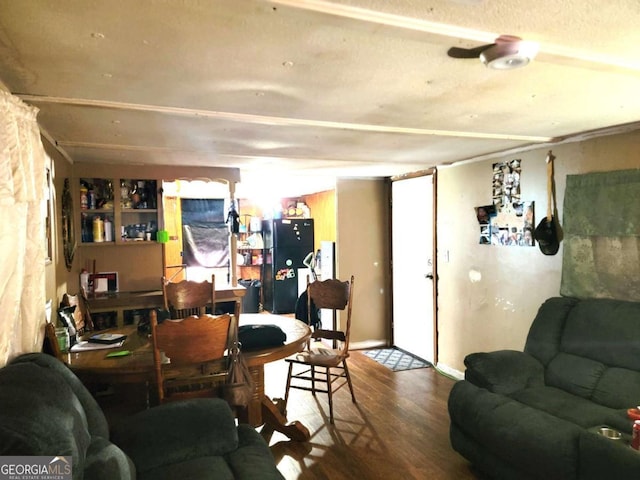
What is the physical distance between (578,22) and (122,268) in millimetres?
4058

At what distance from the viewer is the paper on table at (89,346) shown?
2.42 metres

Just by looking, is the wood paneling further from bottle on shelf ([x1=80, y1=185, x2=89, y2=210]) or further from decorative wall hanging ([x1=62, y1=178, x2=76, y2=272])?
decorative wall hanging ([x1=62, y1=178, x2=76, y2=272])

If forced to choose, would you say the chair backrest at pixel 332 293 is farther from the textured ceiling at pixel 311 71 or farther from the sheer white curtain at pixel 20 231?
the sheer white curtain at pixel 20 231

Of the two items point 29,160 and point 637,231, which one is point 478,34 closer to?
point 29,160

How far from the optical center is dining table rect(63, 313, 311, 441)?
7.05ft

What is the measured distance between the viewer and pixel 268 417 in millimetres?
2957

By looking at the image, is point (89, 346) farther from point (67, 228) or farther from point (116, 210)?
point (116, 210)

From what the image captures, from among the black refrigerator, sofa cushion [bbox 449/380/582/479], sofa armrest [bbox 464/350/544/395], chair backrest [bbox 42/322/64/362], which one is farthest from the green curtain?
the black refrigerator

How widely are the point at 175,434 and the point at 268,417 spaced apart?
1143mm

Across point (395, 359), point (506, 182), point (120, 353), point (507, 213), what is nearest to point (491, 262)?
point (507, 213)

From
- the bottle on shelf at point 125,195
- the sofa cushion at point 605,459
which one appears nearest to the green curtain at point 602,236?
the sofa cushion at point 605,459

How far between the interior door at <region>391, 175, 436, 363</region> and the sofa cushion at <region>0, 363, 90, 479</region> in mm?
3718

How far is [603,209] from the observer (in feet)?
9.14

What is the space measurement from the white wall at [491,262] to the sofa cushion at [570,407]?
0.86m
